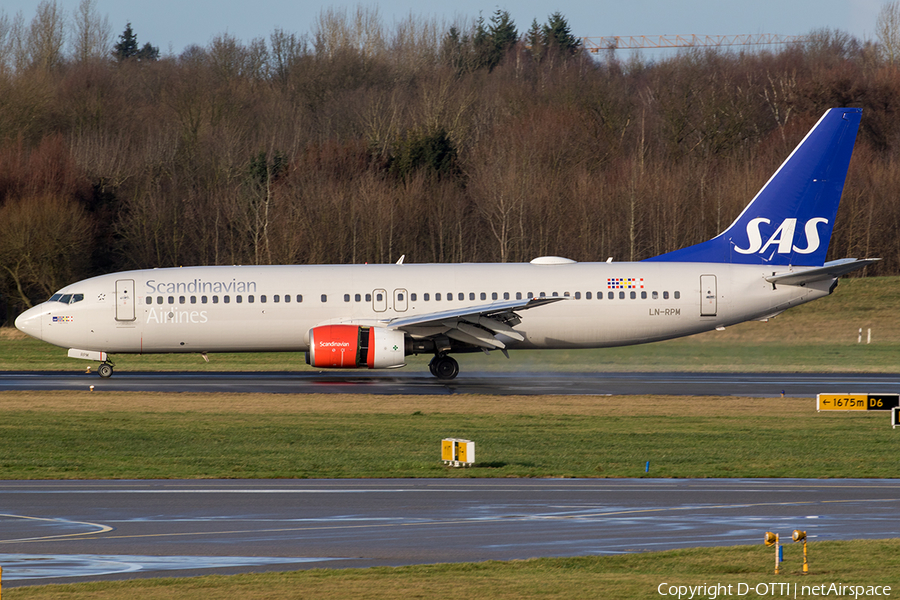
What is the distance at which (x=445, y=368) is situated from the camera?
1344 inches

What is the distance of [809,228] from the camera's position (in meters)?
34.6

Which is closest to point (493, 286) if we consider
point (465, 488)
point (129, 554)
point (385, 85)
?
point (465, 488)

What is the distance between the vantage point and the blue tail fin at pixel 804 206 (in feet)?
113

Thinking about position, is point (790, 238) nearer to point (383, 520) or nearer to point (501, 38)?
point (383, 520)

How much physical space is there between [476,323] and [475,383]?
1.94m

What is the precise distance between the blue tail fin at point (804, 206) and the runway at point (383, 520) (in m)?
18.5

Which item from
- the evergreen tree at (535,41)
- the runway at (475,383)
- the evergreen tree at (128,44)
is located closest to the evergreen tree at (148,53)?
the evergreen tree at (128,44)

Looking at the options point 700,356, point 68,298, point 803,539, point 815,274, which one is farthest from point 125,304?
point 803,539

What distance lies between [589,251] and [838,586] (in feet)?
177

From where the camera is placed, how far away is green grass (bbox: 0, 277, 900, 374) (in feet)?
129

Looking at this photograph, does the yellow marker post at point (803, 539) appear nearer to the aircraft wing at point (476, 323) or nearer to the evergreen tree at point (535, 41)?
the aircraft wing at point (476, 323)

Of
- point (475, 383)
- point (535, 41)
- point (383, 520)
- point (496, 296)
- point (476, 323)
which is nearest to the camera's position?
point (383, 520)

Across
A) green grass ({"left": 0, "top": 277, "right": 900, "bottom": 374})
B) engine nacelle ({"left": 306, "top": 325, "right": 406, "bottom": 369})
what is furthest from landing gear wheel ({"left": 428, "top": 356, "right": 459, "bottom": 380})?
engine nacelle ({"left": 306, "top": 325, "right": 406, "bottom": 369})

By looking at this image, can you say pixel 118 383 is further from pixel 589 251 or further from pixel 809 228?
pixel 589 251
